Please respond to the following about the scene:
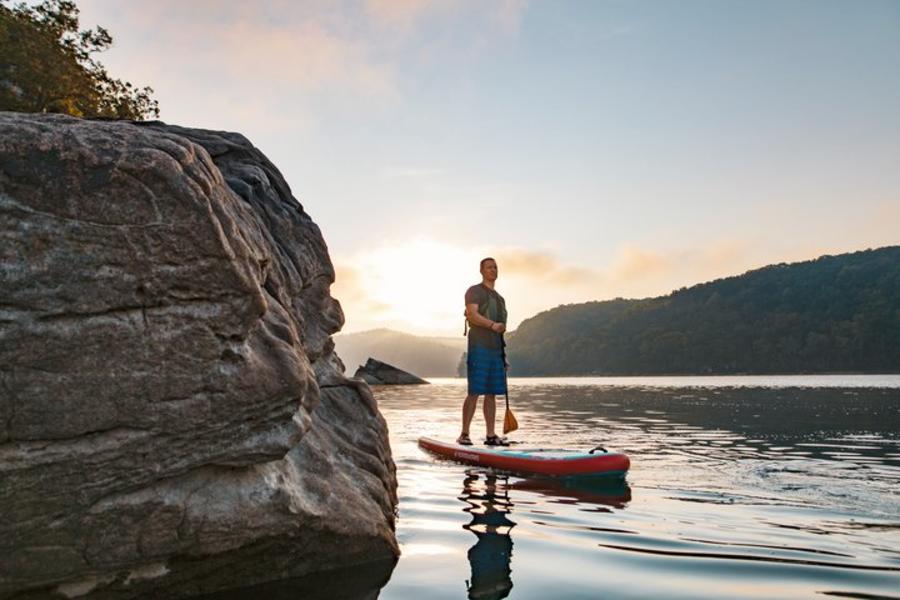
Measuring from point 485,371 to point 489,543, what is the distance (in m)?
6.79

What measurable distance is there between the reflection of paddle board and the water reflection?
39cm

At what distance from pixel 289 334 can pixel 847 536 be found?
5.11 metres

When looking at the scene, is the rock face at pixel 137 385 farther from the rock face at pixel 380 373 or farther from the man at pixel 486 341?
the rock face at pixel 380 373

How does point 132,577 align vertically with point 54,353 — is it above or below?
below

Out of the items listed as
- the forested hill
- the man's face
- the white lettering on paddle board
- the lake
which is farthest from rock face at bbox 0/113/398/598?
the forested hill

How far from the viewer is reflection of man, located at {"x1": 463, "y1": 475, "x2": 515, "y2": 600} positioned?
4637 millimetres

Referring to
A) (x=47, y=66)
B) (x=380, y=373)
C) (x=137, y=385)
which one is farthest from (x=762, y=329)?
(x=137, y=385)

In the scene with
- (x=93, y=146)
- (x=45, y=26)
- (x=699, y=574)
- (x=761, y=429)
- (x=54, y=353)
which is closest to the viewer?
(x=54, y=353)

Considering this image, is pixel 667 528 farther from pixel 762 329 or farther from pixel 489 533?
pixel 762 329

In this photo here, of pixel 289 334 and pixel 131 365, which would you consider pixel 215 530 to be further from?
pixel 289 334

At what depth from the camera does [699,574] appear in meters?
4.83

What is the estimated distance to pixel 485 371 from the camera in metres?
12.6

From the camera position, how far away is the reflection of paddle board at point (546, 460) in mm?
8969

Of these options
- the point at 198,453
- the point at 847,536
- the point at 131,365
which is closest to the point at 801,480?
the point at 847,536
